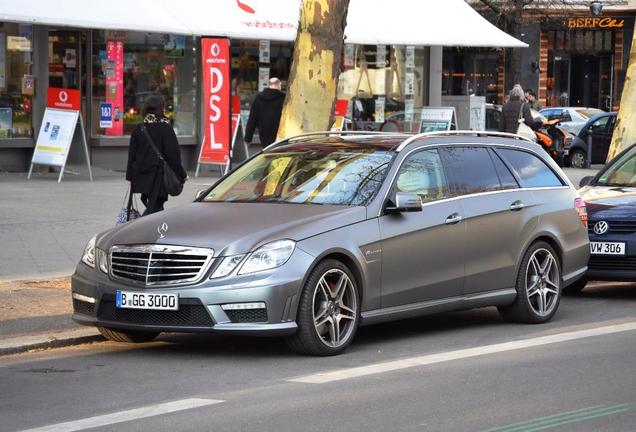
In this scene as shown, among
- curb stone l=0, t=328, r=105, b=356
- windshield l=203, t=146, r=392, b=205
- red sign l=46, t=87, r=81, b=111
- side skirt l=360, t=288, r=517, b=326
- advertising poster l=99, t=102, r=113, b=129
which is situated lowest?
curb stone l=0, t=328, r=105, b=356

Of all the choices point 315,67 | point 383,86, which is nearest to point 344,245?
point 315,67

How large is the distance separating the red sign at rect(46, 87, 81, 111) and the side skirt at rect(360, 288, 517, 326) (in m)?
13.2

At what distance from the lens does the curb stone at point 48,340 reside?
9.81 meters

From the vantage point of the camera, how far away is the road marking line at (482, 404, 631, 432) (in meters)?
7.14

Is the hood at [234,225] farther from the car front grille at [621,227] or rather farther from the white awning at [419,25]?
the white awning at [419,25]

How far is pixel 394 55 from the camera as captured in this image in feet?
99.0

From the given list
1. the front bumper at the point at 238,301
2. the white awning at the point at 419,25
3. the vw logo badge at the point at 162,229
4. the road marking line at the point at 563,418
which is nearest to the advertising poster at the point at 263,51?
the white awning at the point at 419,25

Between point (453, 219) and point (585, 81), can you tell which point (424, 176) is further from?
point (585, 81)

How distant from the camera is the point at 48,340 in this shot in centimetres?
1007

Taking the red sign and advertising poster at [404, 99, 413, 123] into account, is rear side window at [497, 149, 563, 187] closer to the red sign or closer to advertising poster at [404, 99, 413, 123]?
the red sign

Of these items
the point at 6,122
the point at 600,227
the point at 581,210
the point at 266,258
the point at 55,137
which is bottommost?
the point at 600,227

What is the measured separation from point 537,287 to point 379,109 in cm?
1876

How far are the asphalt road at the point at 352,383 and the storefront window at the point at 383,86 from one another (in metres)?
18.5

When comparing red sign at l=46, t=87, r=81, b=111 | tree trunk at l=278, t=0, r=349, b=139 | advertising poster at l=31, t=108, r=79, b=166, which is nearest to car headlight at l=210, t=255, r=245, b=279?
tree trunk at l=278, t=0, r=349, b=139
